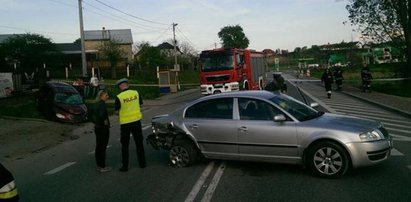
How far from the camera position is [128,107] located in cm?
898

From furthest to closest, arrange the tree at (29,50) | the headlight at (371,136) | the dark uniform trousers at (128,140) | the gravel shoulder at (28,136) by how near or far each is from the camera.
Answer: the tree at (29,50) < the gravel shoulder at (28,136) < the dark uniform trousers at (128,140) < the headlight at (371,136)

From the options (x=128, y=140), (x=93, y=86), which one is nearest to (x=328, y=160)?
(x=128, y=140)

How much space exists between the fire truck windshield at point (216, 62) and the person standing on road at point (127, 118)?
1633cm

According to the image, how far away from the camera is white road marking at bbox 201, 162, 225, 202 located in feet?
21.9

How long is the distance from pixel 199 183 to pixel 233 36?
14508cm

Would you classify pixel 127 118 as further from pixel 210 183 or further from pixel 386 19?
pixel 386 19

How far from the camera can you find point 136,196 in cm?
692

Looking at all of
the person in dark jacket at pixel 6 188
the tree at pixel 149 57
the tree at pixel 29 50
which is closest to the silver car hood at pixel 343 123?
the person in dark jacket at pixel 6 188

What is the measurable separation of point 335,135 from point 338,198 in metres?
1.36

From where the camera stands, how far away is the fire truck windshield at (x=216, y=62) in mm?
25156

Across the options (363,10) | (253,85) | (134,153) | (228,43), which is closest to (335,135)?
(134,153)

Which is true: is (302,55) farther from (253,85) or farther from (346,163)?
(346,163)

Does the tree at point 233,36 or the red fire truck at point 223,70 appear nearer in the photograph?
the red fire truck at point 223,70

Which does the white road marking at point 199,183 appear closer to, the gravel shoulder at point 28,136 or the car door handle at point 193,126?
the car door handle at point 193,126
